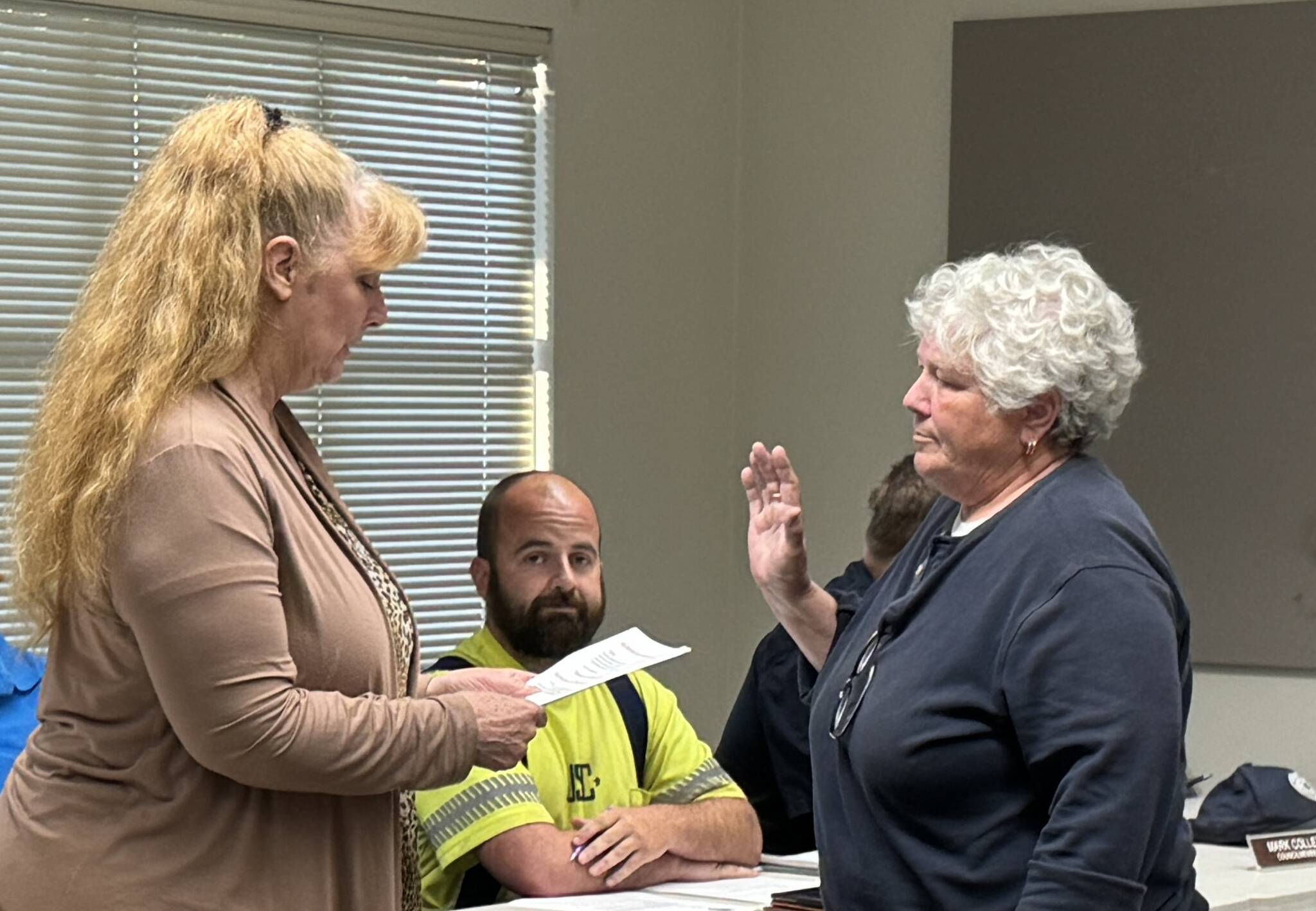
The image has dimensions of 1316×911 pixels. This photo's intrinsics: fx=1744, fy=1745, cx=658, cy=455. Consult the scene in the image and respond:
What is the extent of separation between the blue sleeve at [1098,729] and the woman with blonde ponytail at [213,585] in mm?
619

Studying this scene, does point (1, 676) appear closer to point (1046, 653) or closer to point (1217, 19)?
point (1046, 653)

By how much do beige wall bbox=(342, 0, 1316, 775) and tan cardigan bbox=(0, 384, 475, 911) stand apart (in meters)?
3.22

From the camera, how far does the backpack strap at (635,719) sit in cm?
331

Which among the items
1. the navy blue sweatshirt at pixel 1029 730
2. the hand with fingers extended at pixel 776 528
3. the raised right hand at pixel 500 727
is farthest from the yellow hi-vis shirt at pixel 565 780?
the navy blue sweatshirt at pixel 1029 730

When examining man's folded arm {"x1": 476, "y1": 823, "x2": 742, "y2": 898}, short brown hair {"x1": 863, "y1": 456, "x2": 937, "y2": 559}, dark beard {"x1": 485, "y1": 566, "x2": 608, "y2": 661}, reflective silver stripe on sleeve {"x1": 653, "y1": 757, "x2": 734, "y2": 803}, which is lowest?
man's folded arm {"x1": 476, "y1": 823, "x2": 742, "y2": 898}

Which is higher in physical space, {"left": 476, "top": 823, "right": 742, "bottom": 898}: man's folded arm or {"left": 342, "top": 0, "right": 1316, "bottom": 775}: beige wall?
{"left": 342, "top": 0, "right": 1316, "bottom": 775}: beige wall

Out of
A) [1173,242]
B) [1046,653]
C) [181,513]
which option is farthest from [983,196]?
[181,513]

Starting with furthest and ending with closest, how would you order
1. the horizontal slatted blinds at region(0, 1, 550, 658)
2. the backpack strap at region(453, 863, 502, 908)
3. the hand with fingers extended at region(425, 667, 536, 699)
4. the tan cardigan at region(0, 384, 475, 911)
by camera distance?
1. the horizontal slatted blinds at region(0, 1, 550, 658)
2. the backpack strap at region(453, 863, 502, 908)
3. the hand with fingers extended at region(425, 667, 536, 699)
4. the tan cardigan at region(0, 384, 475, 911)

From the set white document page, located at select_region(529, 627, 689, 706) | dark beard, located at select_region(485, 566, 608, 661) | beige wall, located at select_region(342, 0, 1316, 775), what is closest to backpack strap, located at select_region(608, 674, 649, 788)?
dark beard, located at select_region(485, 566, 608, 661)

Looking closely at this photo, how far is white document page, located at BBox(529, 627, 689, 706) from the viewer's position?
233 centimetres

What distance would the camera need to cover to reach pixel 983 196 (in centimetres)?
507

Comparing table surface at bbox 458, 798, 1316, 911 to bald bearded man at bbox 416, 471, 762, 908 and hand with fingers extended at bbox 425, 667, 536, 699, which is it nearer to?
bald bearded man at bbox 416, 471, 762, 908

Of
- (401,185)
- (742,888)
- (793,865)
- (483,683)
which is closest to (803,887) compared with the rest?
(742,888)

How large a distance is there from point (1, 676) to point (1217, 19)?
3498 mm
